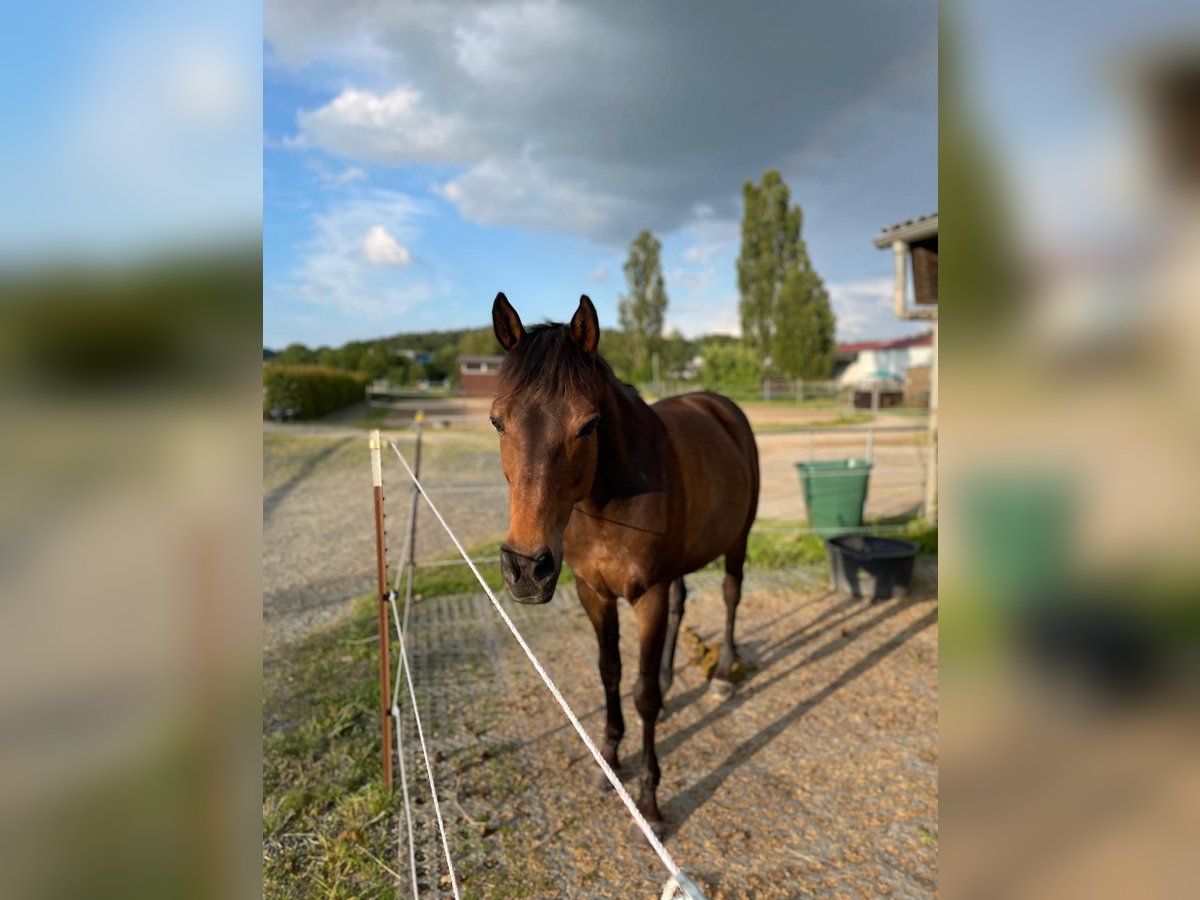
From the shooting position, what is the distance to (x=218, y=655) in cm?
59

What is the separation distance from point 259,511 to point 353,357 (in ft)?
199

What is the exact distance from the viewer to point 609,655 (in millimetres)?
3020

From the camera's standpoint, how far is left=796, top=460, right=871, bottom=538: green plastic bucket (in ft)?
21.7

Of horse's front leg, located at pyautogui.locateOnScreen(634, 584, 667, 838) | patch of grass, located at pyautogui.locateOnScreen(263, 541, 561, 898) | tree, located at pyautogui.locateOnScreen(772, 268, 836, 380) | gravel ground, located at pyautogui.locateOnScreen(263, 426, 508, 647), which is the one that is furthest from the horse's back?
tree, located at pyautogui.locateOnScreen(772, 268, 836, 380)

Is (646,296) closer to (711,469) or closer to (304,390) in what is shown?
(304,390)

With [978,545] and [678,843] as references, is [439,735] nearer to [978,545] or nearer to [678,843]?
[678,843]

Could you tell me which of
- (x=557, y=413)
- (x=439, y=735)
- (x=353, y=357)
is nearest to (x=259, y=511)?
(x=557, y=413)

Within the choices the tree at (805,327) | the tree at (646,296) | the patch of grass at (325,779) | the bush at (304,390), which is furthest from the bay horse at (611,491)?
the tree at (646,296)

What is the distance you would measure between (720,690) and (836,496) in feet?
11.3

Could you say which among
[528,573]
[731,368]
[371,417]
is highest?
[731,368]

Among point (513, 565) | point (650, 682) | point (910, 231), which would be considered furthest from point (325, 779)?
point (910, 231)

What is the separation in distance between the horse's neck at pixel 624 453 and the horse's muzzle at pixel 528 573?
0.66 m

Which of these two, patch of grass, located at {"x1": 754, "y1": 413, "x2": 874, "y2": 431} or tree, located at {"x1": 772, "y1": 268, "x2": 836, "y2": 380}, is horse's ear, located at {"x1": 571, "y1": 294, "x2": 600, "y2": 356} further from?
tree, located at {"x1": 772, "y1": 268, "x2": 836, "y2": 380}

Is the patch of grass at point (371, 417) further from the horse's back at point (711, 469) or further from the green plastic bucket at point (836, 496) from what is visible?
the horse's back at point (711, 469)
